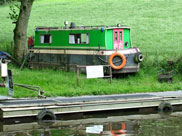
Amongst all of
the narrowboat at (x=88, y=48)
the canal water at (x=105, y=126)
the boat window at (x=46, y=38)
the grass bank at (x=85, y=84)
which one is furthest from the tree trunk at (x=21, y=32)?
the canal water at (x=105, y=126)

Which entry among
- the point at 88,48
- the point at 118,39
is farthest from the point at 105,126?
the point at 118,39

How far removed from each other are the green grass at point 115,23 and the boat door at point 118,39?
175 centimetres

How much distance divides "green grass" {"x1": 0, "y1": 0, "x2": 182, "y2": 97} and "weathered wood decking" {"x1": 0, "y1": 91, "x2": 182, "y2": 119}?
4.20 ft

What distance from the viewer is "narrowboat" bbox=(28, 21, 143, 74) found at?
79.8ft

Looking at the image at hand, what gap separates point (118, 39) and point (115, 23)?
695 inches

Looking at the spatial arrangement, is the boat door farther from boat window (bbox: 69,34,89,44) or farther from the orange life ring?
boat window (bbox: 69,34,89,44)

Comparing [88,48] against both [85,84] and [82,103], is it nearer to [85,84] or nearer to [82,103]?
[85,84]

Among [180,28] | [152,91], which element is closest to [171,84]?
[152,91]

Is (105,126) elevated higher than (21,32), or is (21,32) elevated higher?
(21,32)

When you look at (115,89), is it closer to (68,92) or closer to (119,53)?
(68,92)

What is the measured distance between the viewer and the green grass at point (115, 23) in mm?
21331

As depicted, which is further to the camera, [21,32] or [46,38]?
[21,32]

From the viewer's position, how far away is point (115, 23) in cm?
4269

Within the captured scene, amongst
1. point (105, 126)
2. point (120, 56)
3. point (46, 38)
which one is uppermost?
point (46, 38)
